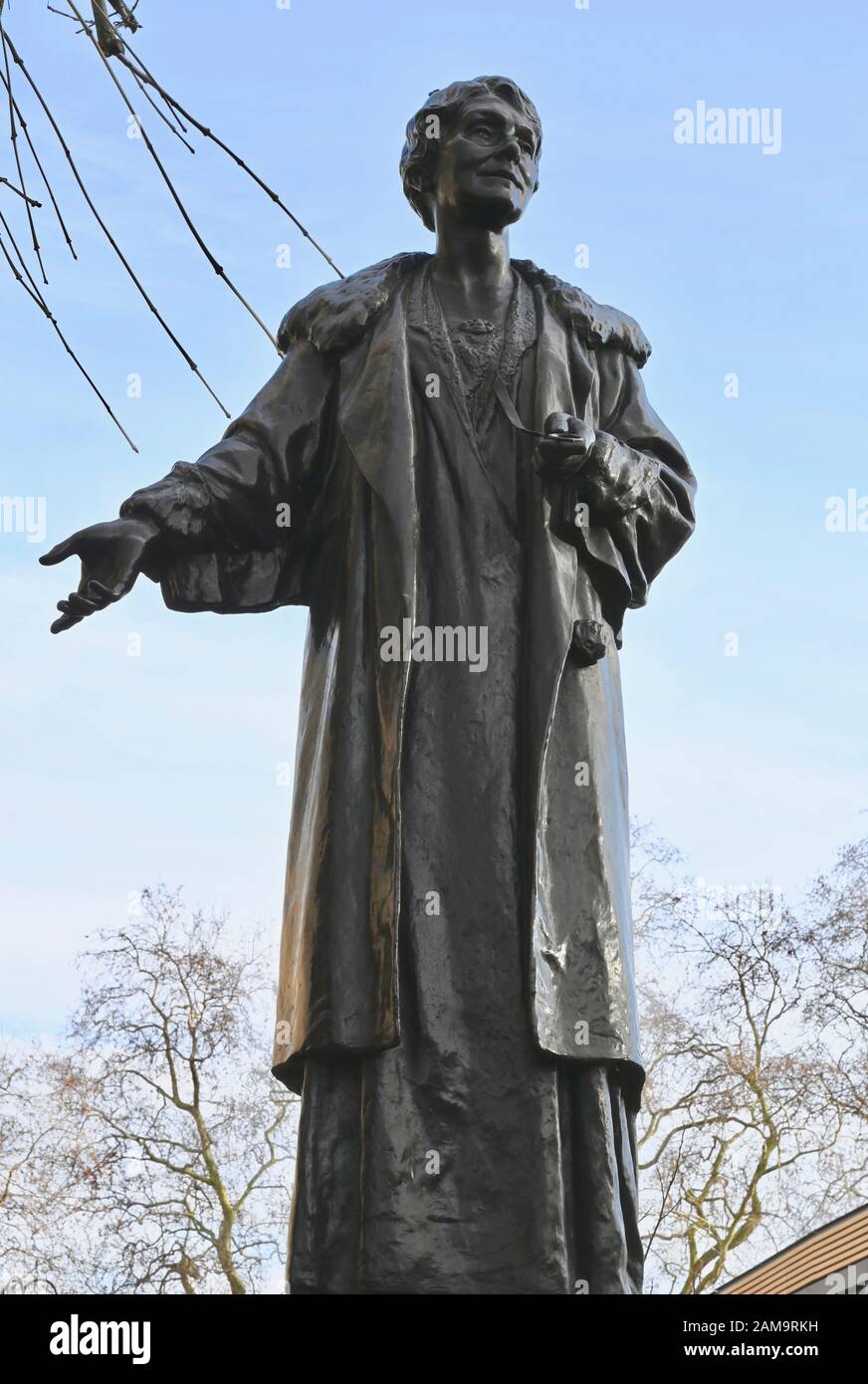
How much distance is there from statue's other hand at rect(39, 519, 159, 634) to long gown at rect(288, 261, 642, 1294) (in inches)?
26.8

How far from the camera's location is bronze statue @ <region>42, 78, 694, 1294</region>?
4.53m

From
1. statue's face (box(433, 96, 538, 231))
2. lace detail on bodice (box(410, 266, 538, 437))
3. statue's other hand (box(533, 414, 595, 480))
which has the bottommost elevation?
statue's other hand (box(533, 414, 595, 480))

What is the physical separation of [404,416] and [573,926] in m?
1.31

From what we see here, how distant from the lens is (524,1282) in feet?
14.4

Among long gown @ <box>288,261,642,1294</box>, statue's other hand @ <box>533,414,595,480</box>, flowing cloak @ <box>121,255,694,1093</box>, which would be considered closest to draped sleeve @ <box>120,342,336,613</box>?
flowing cloak @ <box>121,255,694,1093</box>

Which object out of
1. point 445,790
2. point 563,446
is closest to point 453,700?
point 445,790

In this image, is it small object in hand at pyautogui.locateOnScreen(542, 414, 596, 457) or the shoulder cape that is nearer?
small object in hand at pyautogui.locateOnScreen(542, 414, 596, 457)

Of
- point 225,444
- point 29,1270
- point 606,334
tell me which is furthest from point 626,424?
point 29,1270

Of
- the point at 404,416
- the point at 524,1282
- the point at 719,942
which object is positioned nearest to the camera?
the point at 524,1282

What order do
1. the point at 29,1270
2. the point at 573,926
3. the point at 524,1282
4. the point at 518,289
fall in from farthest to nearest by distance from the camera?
the point at 29,1270 → the point at 518,289 → the point at 573,926 → the point at 524,1282

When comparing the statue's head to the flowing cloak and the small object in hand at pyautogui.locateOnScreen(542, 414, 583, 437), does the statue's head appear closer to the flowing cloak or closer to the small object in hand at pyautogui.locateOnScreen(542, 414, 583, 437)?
the flowing cloak

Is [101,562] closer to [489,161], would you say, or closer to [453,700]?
[453,700]
